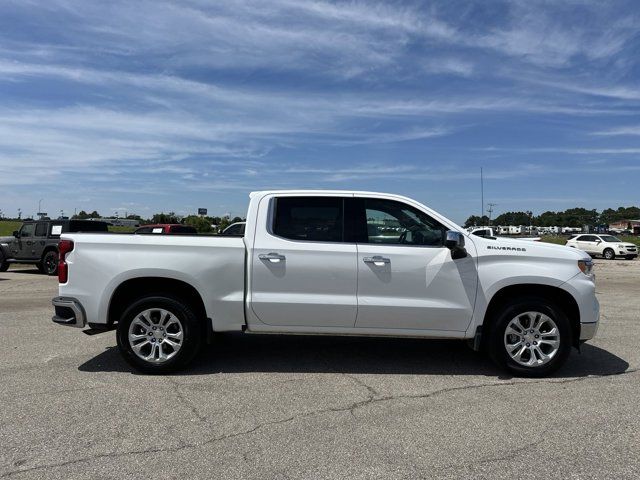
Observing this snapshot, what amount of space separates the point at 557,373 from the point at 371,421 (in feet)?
8.28

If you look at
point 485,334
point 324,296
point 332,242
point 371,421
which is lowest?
point 371,421

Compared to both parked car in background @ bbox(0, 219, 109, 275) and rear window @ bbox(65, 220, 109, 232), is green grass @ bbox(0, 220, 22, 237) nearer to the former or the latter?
parked car in background @ bbox(0, 219, 109, 275)

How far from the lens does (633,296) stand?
12320 mm

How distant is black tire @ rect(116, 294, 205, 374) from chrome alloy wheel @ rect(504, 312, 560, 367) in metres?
3.29

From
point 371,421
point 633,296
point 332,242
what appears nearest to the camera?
point 371,421

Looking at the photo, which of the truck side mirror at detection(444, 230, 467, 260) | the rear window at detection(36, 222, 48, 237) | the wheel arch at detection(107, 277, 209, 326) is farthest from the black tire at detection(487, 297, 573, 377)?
the rear window at detection(36, 222, 48, 237)

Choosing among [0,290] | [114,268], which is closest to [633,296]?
[114,268]

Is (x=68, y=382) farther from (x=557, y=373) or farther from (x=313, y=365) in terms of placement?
(x=557, y=373)

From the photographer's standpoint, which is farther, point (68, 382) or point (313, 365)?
point (313, 365)

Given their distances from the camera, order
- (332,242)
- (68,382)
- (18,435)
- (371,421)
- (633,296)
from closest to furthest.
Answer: (18,435)
(371,421)
(68,382)
(332,242)
(633,296)

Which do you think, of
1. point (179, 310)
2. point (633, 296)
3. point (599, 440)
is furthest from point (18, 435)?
point (633, 296)

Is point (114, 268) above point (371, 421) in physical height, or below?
above

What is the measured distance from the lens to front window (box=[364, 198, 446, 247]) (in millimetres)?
5508

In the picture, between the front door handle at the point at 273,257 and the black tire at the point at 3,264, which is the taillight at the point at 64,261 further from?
the black tire at the point at 3,264
